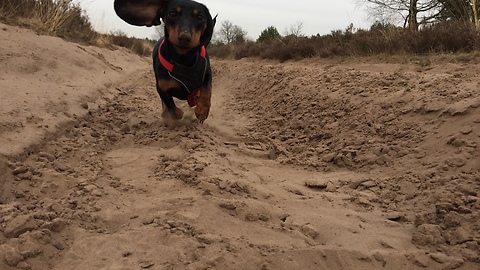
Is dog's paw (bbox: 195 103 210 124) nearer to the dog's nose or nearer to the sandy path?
the sandy path

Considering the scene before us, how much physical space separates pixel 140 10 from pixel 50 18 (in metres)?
Result: 5.63

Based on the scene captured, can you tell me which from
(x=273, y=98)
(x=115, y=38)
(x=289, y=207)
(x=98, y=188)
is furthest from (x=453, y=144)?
(x=115, y=38)

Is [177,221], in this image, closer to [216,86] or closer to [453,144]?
[453,144]

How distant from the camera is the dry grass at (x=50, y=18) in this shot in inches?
305

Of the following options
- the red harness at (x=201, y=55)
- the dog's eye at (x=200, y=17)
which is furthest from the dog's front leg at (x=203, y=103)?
the dog's eye at (x=200, y=17)

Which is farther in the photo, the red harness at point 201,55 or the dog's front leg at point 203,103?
the dog's front leg at point 203,103

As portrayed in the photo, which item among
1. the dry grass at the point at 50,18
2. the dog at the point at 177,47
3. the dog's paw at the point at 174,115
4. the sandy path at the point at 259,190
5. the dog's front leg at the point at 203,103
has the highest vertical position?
the dry grass at the point at 50,18

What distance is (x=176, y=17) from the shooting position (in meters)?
4.04

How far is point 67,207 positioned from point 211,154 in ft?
4.50

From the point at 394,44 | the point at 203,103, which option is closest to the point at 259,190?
the point at 203,103

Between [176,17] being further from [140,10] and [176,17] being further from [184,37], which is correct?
[140,10]

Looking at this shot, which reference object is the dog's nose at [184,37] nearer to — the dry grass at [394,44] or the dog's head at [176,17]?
the dog's head at [176,17]

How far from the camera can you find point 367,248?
2107 millimetres

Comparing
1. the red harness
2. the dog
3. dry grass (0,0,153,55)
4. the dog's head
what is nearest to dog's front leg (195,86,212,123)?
the dog
